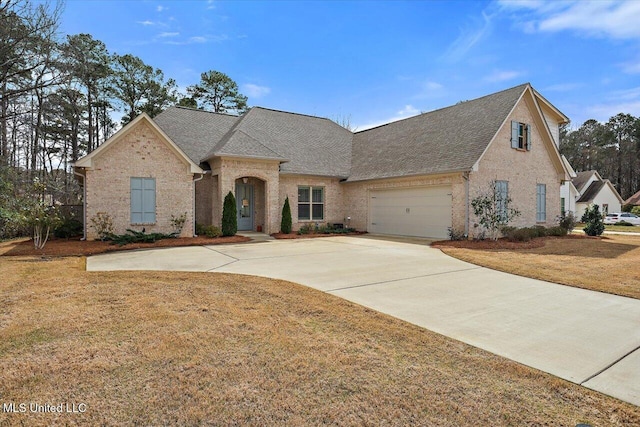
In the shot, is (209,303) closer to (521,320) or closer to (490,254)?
(521,320)

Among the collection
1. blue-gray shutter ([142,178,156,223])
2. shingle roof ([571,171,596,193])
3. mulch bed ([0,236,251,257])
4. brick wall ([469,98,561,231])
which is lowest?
mulch bed ([0,236,251,257])

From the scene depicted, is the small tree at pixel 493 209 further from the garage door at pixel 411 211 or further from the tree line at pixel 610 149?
the tree line at pixel 610 149

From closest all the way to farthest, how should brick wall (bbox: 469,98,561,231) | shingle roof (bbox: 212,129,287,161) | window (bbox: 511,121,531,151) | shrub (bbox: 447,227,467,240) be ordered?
1. shrub (bbox: 447,227,467,240)
2. brick wall (bbox: 469,98,561,231)
3. shingle roof (bbox: 212,129,287,161)
4. window (bbox: 511,121,531,151)

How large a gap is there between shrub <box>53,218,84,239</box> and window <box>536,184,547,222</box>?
70.7ft

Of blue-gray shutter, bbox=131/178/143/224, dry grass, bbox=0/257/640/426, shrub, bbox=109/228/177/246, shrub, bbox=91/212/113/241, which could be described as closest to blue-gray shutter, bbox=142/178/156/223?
blue-gray shutter, bbox=131/178/143/224

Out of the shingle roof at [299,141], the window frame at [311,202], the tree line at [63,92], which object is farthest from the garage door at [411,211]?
the tree line at [63,92]

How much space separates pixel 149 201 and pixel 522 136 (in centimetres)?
1736

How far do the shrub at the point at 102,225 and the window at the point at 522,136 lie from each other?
18028 mm

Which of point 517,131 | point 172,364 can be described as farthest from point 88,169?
point 517,131

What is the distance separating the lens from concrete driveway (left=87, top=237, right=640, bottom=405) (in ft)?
12.3

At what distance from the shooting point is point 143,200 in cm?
1420

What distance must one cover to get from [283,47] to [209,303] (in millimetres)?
15401

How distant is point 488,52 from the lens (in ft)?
43.2

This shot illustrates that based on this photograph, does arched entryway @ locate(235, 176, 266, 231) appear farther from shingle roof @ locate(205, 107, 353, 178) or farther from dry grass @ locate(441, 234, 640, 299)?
dry grass @ locate(441, 234, 640, 299)
